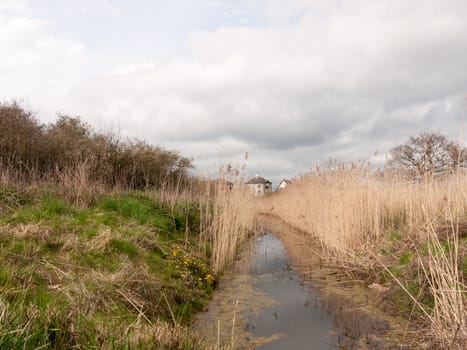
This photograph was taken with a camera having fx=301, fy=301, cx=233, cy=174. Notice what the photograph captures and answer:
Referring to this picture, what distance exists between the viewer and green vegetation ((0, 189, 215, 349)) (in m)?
1.53

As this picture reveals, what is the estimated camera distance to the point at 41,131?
900 cm

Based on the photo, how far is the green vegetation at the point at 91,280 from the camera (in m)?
1.53

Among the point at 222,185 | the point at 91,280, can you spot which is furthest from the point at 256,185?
the point at 91,280

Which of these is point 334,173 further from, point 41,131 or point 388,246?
point 41,131

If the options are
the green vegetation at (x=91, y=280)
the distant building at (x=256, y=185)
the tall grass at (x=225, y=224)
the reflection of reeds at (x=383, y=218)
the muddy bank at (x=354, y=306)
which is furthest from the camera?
the distant building at (x=256, y=185)

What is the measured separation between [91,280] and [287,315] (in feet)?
6.44

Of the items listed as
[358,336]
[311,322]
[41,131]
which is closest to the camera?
[358,336]

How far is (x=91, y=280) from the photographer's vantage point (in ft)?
8.26

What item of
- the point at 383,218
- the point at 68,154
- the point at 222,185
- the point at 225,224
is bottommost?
the point at 225,224

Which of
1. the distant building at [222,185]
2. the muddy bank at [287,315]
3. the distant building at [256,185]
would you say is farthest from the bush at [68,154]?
the muddy bank at [287,315]

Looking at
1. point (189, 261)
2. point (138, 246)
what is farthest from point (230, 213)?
point (138, 246)

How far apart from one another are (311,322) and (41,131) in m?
9.29

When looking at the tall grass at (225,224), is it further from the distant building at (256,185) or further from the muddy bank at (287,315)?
the distant building at (256,185)

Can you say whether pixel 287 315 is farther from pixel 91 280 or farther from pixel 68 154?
pixel 68 154
